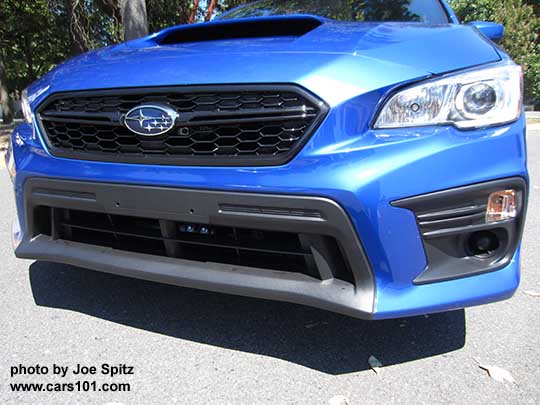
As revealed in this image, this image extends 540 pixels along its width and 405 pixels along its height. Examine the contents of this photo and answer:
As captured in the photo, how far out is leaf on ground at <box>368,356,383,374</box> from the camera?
5.83ft

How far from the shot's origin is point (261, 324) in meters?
2.11

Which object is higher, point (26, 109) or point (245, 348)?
point (26, 109)

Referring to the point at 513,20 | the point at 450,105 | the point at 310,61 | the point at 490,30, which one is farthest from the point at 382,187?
the point at 513,20

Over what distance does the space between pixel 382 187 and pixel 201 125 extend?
0.69m

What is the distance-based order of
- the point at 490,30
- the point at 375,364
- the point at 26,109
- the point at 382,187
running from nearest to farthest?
1. the point at 382,187
2. the point at 375,364
3. the point at 26,109
4. the point at 490,30

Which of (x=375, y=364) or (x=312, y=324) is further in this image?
(x=312, y=324)

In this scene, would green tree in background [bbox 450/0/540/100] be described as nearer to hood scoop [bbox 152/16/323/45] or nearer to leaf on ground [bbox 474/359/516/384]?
hood scoop [bbox 152/16/323/45]

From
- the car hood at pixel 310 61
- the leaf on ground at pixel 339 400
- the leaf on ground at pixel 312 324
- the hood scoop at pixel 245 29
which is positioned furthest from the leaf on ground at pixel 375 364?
the hood scoop at pixel 245 29

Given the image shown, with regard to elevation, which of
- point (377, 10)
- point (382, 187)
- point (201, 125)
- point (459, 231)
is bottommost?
point (459, 231)

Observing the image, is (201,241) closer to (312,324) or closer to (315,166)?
(315,166)

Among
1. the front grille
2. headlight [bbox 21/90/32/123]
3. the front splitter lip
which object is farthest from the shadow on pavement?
headlight [bbox 21/90/32/123]

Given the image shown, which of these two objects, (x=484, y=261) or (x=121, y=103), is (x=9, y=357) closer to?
(x=121, y=103)

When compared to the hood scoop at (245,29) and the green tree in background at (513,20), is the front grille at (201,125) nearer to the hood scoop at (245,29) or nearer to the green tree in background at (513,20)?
the hood scoop at (245,29)

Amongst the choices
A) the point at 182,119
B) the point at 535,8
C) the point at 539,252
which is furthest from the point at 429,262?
the point at 535,8
